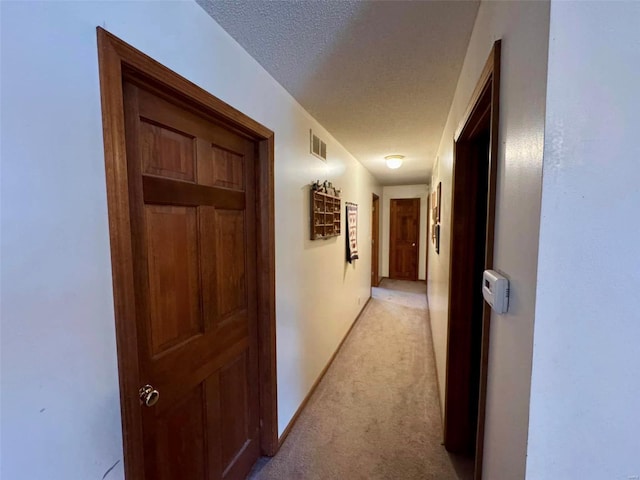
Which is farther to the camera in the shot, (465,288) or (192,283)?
(465,288)

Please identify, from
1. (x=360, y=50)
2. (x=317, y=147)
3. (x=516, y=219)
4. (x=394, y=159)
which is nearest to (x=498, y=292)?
(x=516, y=219)

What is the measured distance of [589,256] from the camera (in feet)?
1.78

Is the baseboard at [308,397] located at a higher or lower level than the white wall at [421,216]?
lower

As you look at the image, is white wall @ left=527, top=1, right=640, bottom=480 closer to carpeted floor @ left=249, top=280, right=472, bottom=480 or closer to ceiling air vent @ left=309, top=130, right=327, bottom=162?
carpeted floor @ left=249, top=280, right=472, bottom=480

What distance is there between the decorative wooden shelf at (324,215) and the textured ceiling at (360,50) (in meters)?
0.65

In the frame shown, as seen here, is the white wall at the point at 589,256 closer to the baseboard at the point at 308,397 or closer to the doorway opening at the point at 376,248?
the baseboard at the point at 308,397

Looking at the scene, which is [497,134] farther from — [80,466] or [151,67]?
[80,466]

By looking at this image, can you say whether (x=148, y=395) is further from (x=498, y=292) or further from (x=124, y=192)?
(x=498, y=292)

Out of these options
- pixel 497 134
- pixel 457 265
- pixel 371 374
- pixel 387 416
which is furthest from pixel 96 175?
pixel 371 374

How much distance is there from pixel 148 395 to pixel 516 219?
4.13ft

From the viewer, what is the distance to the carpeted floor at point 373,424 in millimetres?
1715

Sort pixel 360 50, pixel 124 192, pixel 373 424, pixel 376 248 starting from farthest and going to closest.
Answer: pixel 376 248 → pixel 373 424 → pixel 360 50 → pixel 124 192


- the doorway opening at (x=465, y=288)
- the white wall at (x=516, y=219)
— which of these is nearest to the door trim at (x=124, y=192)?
the white wall at (x=516, y=219)

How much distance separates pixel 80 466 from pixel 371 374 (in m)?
2.43
